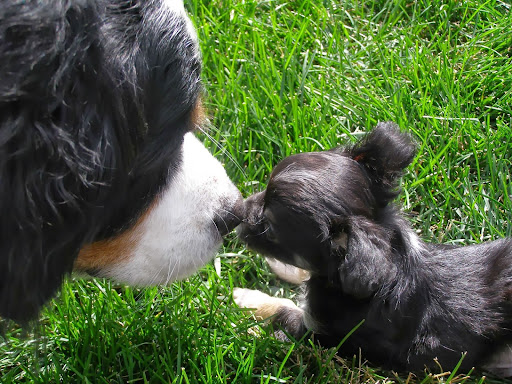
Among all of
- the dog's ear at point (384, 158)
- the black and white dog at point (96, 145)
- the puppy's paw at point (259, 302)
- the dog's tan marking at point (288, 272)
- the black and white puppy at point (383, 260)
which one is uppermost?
the black and white dog at point (96, 145)

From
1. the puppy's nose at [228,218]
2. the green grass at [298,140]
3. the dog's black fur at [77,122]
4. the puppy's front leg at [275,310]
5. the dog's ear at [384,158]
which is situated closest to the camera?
the dog's black fur at [77,122]

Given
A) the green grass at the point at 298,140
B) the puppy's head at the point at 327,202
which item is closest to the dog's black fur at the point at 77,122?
the green grass at the point at 298,140

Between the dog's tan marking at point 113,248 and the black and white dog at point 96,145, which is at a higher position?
the black and white dog at point 96,145

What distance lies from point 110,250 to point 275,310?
132 cm

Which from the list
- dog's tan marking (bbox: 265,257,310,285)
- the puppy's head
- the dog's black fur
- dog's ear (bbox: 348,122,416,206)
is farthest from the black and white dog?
dog's tan marking (bbox: 265,257,310,285)

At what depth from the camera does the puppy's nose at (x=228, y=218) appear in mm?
2632

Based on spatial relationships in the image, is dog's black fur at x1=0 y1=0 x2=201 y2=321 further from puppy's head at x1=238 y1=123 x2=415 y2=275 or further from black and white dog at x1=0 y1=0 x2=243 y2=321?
puppy's head at x1=238 y1=123 x2=415 y2=275

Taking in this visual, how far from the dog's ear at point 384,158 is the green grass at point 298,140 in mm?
628

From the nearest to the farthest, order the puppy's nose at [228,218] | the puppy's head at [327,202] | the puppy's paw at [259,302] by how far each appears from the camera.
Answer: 1. the puppy's nose at [228,218]
2. the puppy's head at [327,202]
3. the puppy's paw at [259,302]

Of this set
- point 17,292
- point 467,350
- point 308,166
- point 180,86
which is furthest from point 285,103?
point 17,292

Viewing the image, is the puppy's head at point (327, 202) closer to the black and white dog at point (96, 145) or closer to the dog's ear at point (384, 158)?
the dog's ear at point (384, 158)

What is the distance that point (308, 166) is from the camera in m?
3.09

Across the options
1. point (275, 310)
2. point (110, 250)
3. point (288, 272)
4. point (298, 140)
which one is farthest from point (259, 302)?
point (110, 250)

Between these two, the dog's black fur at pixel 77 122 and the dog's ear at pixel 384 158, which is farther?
the dog's ear at pixel 384 158
